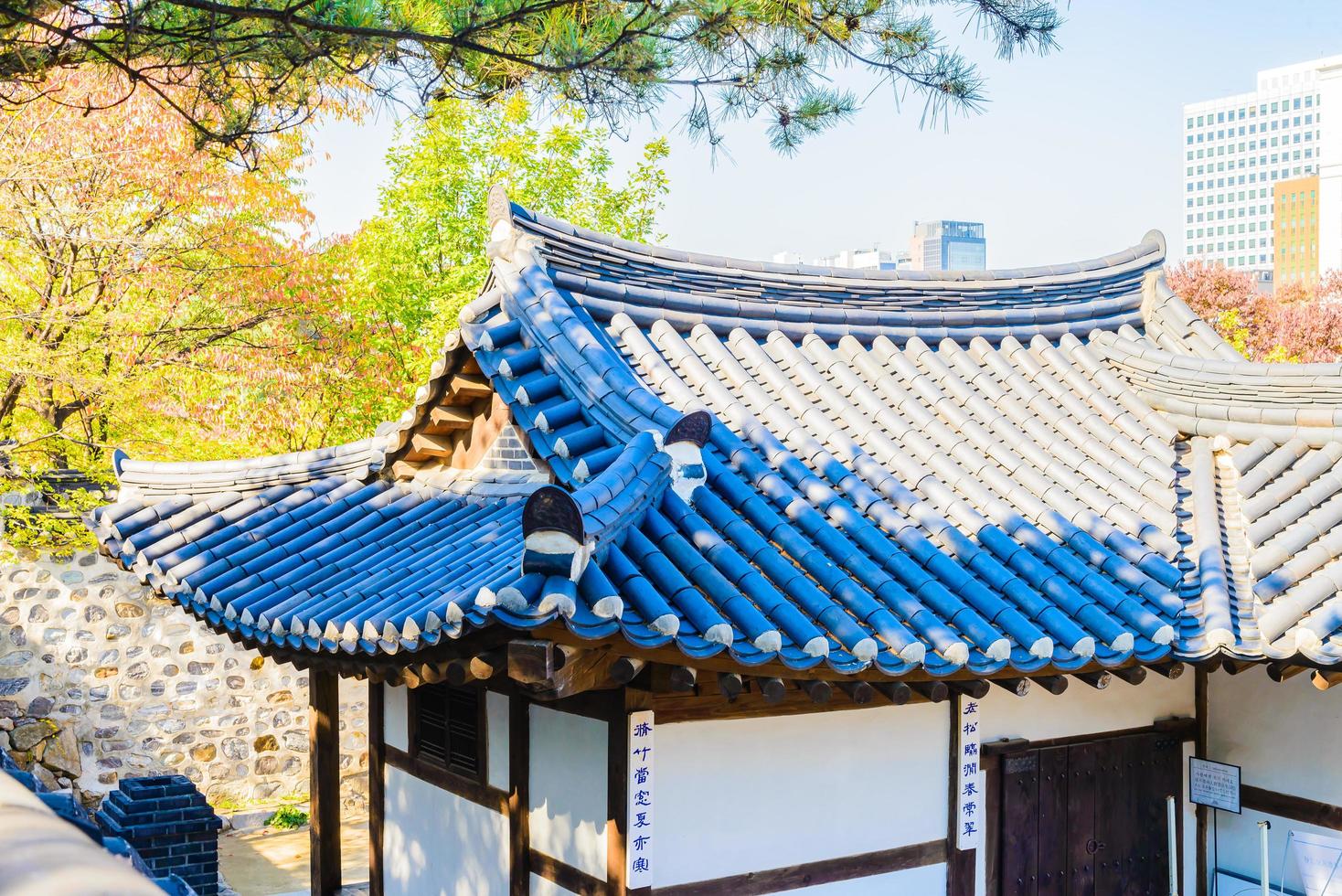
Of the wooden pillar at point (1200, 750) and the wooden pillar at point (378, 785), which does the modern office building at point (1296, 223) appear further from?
the wooden pillar at point (378, 785)

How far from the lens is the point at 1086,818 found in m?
7.16

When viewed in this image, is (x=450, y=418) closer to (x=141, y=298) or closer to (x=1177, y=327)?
A: (x=1177, y=327)

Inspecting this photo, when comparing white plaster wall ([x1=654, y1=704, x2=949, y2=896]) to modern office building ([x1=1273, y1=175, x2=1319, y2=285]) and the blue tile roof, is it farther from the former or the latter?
modern office building ([x1=1273, y1=175, x2=1319, y2=285])

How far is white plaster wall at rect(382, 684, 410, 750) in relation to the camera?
7.66 metres

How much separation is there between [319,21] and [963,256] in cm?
16236

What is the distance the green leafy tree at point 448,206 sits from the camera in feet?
56.9

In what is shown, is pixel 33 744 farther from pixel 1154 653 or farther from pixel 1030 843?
pixel 1154 653

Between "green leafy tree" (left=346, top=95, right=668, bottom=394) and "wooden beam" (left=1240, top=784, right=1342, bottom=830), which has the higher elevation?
"green leafy tree" (left=346, top=95, right=668, bottom=394)

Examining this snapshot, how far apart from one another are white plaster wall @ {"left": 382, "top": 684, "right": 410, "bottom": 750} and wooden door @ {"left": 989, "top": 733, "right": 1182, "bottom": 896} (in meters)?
3.95

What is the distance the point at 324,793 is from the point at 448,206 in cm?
1094

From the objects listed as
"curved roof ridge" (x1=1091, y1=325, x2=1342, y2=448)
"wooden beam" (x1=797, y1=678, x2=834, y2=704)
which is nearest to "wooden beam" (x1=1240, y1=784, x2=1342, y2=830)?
"curved roof ridge" (x1=1091, y1=325, x2=1342, y2=448)

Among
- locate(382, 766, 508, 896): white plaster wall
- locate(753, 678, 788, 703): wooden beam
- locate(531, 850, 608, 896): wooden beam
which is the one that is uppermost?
locate(753, 678, 788, 703): wooden beam

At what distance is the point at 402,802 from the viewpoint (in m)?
7.73

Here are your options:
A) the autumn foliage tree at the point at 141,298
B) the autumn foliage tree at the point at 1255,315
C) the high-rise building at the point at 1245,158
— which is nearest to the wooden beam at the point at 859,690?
the autumn foliage tree at the point at 141,298
